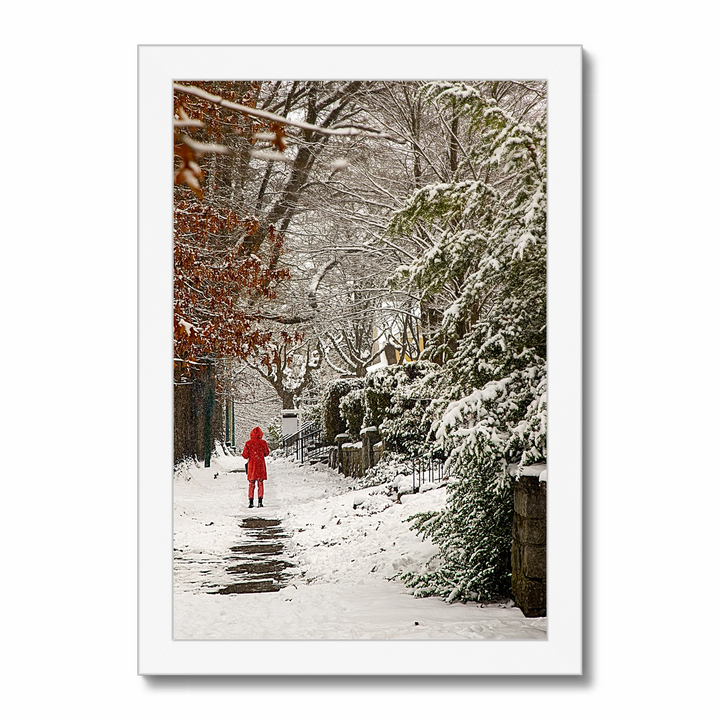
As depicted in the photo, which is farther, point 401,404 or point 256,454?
point 401,404

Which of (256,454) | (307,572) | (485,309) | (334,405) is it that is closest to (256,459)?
(256,454)

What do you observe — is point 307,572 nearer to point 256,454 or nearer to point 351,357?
point 256,454

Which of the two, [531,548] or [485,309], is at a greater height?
[485,309]

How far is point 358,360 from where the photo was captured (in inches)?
95.5

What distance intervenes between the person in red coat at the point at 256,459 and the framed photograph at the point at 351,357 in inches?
0.5

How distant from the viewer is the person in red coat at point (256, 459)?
2336 millimetres

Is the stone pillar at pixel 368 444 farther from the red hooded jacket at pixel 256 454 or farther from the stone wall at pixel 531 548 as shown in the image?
the stone wall at pixel 531 548

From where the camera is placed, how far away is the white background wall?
231 centimetres

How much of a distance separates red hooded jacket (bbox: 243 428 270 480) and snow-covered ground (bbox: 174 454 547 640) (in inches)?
1.2

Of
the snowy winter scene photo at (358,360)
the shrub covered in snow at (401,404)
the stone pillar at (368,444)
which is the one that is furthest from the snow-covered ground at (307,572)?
the shrub covered in snow at (401,404)

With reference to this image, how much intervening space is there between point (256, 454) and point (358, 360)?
542mm
